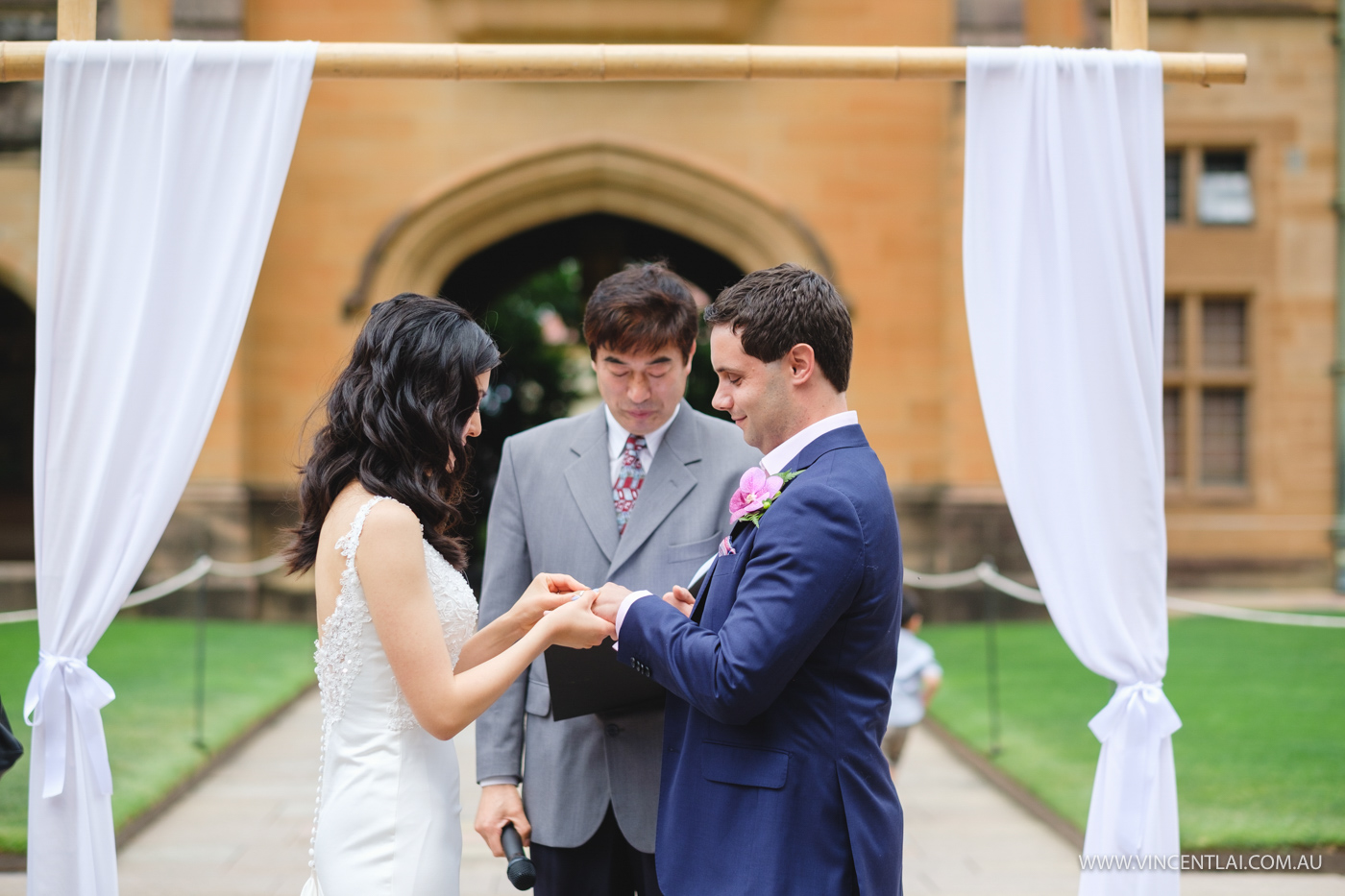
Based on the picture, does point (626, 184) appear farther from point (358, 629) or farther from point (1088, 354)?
point (358, 629)

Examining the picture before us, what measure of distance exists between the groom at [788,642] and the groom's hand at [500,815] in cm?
55

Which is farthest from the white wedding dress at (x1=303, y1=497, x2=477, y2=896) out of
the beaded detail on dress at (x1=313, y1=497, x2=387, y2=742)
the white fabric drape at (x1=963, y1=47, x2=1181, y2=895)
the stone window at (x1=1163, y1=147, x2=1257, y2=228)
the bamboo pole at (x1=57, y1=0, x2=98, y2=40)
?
the stone window at (x1=1163, y1=147, x2=1257, y2=228)

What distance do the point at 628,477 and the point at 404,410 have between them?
72 cm

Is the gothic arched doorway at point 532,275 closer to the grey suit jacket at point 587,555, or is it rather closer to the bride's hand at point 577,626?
the grey suit jacket at point 587,555

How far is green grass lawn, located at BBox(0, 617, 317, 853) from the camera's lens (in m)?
5.31

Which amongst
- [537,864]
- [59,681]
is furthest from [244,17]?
[537,864]

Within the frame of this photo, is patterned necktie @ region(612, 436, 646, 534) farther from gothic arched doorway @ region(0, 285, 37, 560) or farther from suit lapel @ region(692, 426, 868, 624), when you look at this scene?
gothic arched doorway @ region(0, 285, 37, 560)

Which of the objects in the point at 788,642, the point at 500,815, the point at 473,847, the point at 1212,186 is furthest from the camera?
the point at 1212,186

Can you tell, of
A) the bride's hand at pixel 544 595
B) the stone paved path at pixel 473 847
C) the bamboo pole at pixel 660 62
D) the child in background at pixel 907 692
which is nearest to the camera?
the bride's hand at pixel 544 595

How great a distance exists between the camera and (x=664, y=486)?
2611 mm

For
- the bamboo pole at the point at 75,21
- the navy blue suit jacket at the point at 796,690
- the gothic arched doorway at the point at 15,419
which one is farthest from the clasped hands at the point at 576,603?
the gothic arched doorway at the point at 15,419

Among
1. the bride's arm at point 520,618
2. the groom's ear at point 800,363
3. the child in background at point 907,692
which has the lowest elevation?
the child in background at point 907,692

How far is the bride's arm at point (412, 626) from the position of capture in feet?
6.66

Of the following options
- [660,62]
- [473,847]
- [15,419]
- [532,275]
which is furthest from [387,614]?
[15,419]
